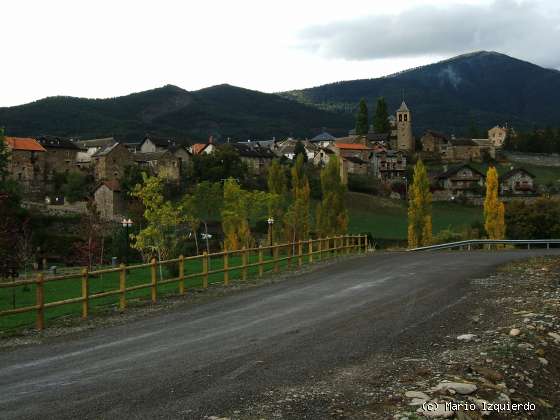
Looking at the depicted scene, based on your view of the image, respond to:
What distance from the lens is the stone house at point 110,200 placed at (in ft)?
301

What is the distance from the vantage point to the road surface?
8227mm

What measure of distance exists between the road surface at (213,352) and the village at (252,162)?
7673 centimetres

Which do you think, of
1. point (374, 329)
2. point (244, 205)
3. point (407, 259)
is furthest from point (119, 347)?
point (244, 205)

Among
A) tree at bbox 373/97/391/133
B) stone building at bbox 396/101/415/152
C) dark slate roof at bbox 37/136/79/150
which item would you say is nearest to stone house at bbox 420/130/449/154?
stone building at bbox 396/101/415/152

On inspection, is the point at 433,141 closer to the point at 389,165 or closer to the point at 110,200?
the point at 389,165

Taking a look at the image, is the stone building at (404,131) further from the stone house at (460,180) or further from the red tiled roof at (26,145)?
the red tiled roof at (26,145)

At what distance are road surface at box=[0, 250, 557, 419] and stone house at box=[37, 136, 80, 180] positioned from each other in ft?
363

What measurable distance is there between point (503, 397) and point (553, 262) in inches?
812

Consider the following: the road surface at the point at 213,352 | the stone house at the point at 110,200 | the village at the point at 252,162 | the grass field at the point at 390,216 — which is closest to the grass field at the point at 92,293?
the road surface at the point at 213,352

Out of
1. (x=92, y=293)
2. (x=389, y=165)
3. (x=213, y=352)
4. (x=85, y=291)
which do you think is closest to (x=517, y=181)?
(x=389, y=165)

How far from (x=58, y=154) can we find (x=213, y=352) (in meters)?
120

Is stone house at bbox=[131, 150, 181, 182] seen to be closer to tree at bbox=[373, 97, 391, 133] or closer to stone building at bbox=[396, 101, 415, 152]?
tree at bbox=[373, 97, 391, 133]

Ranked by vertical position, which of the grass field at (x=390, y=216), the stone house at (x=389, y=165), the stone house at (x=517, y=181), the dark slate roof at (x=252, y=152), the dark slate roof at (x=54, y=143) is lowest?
the grass field at (x=390, y=216)

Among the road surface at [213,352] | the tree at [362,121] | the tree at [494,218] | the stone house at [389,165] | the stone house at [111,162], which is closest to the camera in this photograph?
the road surface at [213,352]
